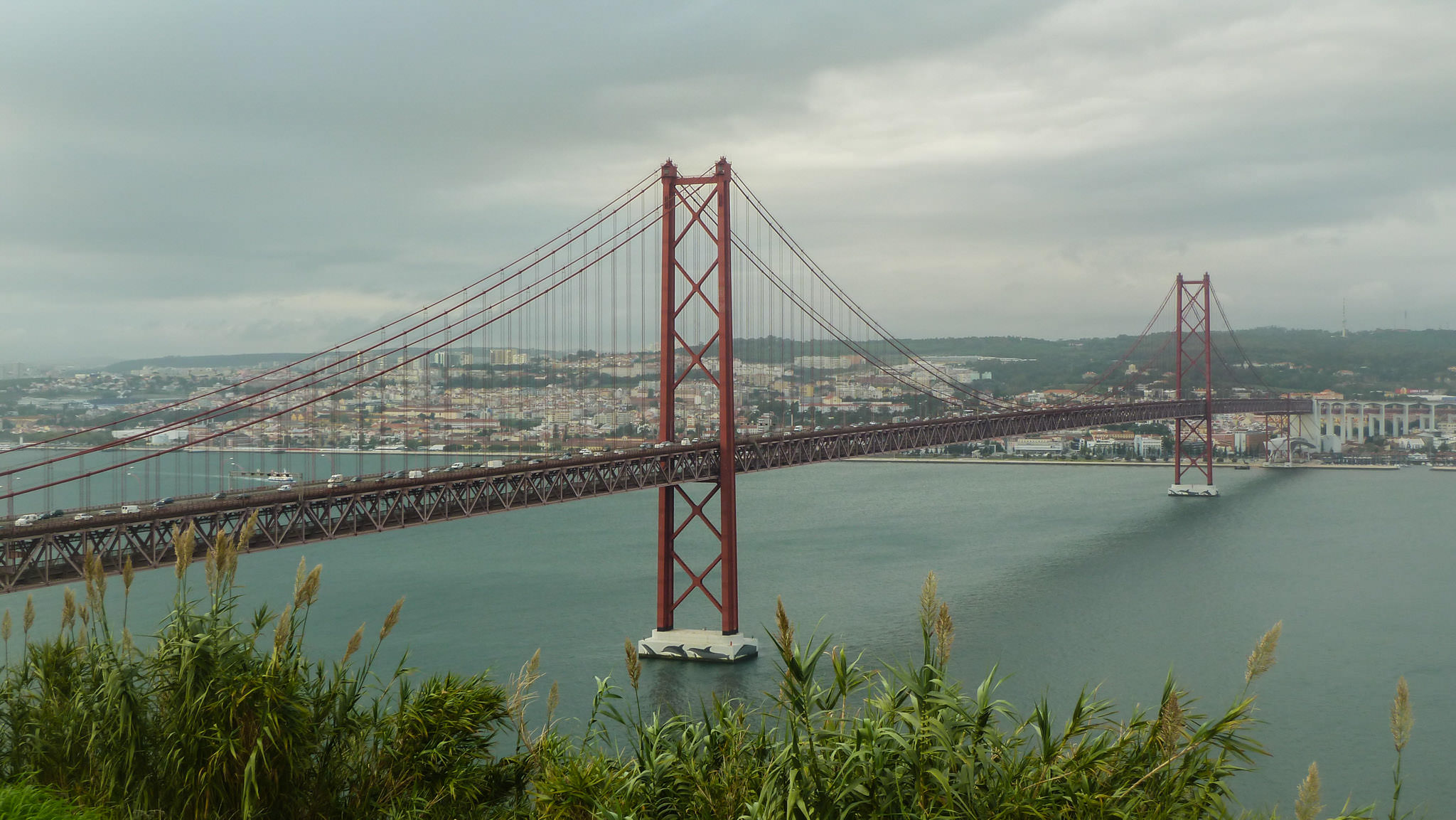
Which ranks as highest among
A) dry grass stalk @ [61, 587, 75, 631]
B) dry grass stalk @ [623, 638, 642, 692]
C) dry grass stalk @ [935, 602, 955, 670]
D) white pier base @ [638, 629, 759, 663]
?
dry grass stalk @ [935, 602, 955, 670]

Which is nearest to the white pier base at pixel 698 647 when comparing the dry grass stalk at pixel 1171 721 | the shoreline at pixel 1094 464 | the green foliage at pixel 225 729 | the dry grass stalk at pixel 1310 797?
the green foliage at pixel 225 729

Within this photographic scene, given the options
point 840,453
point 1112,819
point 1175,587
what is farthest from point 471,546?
point 1112,819

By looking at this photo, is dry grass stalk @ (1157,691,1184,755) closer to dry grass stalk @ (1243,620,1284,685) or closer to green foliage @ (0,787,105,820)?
dry grass stalk @ (1243,620,1284,685)

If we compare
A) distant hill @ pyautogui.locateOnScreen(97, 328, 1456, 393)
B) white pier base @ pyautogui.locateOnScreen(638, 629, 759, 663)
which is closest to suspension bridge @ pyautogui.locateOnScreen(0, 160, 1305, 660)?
white pier base @ pyautogui.locateOnScreen(638, 629, 759, 663)

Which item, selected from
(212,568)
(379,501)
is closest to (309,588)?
(212,568)

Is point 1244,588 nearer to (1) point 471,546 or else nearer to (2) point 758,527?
(2) point 758,527

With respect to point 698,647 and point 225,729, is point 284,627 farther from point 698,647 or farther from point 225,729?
point 698,647
